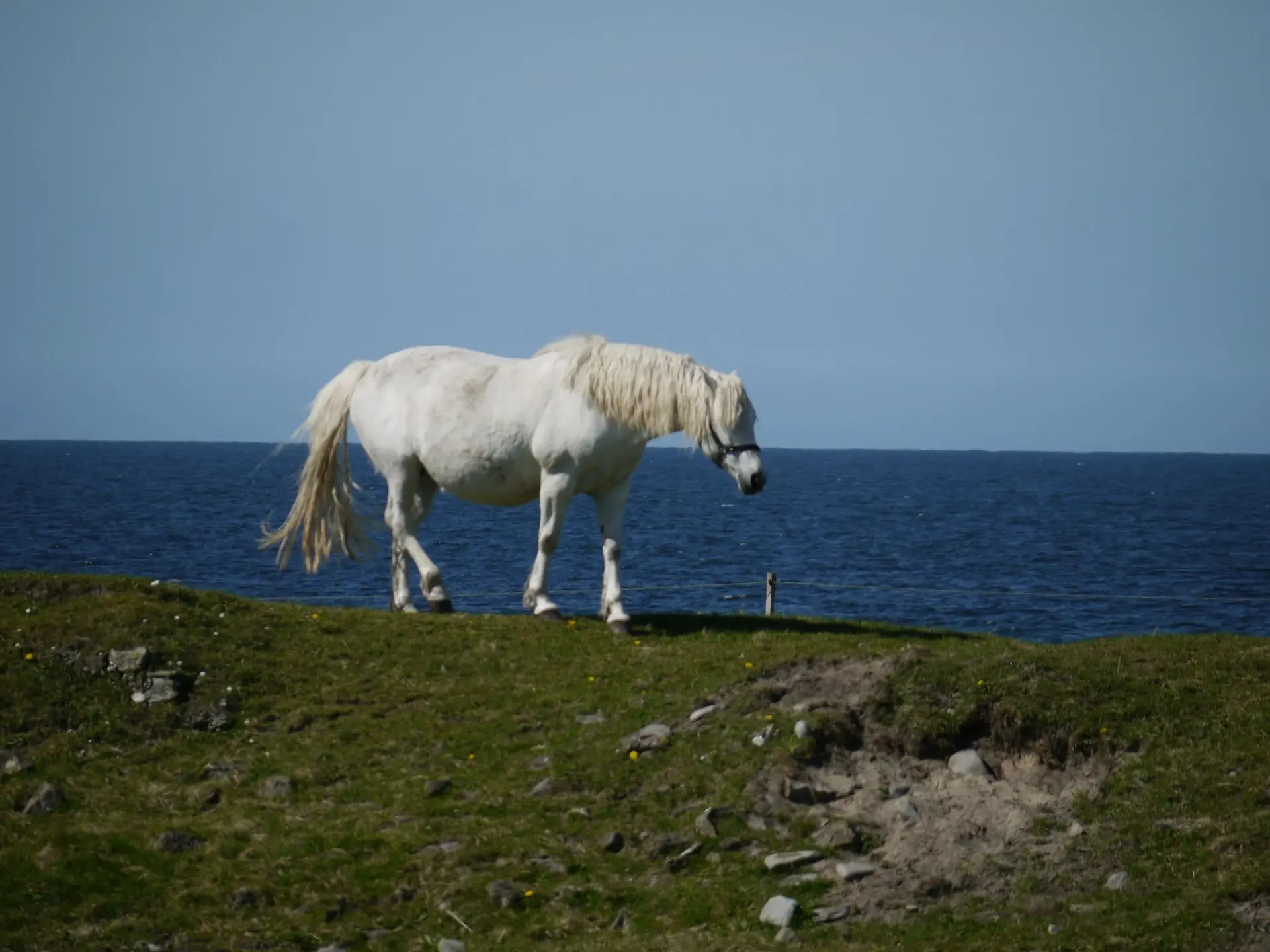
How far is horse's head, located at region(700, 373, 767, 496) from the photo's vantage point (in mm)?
16219

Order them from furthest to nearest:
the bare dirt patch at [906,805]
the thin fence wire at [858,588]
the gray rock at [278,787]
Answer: the thin fence wire at [858,588] < the gray rock at [278,787] < the bare dirt patch at [906,805]

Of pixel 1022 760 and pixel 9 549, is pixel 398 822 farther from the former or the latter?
pixel 9 549

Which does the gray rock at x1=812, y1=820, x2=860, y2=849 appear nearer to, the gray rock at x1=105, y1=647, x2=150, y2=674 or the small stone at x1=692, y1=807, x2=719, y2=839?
the small stone at x1=692, y1=807, x2=719, y2=839

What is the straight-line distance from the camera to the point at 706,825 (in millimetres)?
11203

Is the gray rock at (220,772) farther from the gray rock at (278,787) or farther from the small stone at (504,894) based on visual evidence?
the small stone at (504,894)

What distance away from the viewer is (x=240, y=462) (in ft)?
615

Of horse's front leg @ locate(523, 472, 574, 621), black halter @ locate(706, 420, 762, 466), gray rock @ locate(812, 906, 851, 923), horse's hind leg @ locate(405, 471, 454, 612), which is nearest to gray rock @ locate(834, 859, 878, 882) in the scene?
gray rock @ locate(812, 906, 851, 923)

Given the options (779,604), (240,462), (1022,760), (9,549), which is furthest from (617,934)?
(240,462)

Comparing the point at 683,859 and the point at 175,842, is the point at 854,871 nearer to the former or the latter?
the point at 683,859

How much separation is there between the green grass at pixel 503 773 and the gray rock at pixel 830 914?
0.38 ft

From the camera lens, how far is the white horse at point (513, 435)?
16312 millimetres

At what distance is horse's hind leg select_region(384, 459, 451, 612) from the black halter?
11.9 ft

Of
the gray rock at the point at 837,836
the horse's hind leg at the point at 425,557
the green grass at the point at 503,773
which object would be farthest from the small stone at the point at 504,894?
the horse's hind leg at the point at 425,557

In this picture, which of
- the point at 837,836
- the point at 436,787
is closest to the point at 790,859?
the point at 837,836
